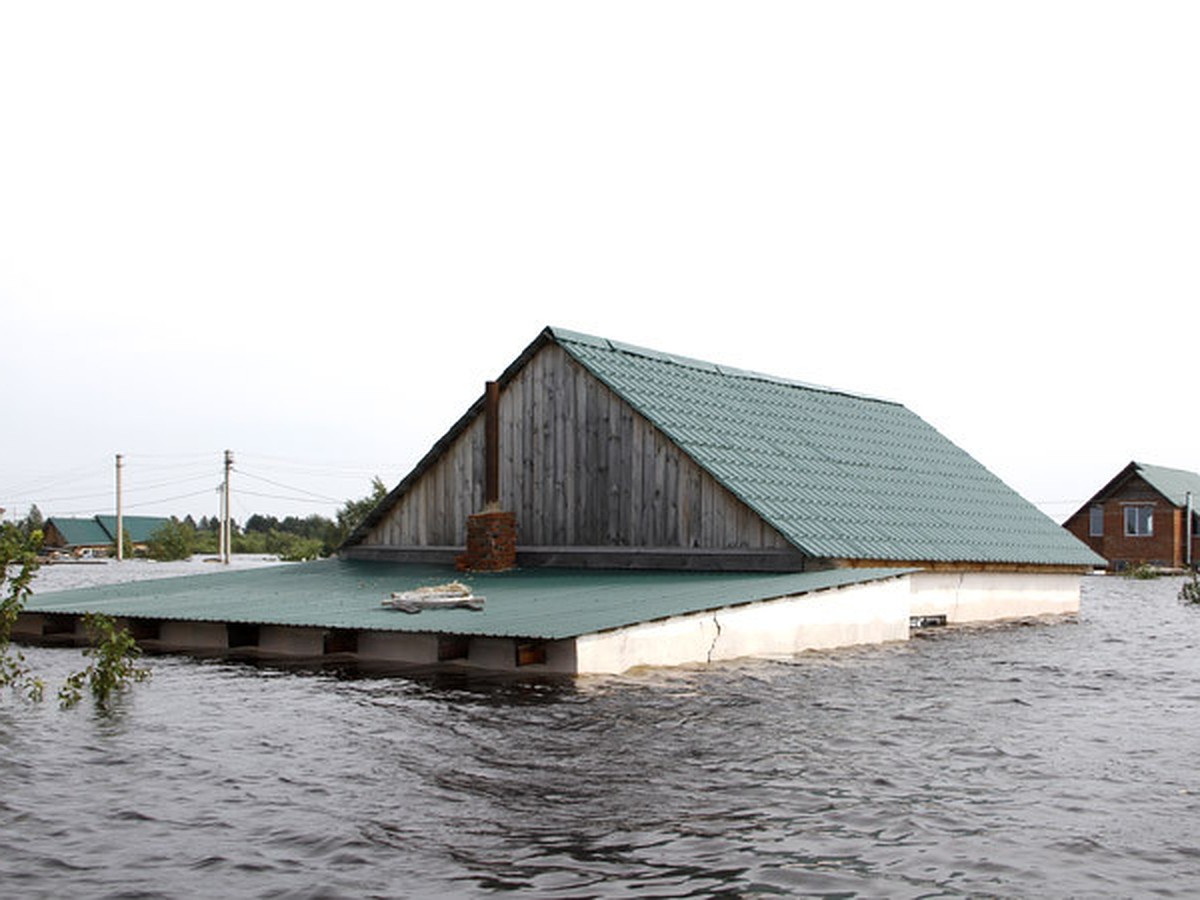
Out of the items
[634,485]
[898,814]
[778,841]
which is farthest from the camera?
[634,485]

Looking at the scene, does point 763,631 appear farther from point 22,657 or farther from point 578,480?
point 22,657

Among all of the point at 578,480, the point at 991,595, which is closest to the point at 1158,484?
the point at 991,595

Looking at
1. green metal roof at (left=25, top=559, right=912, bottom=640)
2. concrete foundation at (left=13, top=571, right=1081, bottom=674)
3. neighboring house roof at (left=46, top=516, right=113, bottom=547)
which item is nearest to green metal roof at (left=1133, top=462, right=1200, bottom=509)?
concrete foundation at (left=13, top=571, right=1081, bottom=674)

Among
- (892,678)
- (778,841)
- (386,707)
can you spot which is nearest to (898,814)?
(778,841)

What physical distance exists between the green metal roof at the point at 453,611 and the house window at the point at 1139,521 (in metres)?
47.3

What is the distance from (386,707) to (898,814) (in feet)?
21.3

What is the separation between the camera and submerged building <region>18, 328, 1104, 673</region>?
17578 millimetres

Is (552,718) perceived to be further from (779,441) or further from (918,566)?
(779,441)

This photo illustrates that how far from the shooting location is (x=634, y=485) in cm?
2386

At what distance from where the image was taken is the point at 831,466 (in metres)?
27.7

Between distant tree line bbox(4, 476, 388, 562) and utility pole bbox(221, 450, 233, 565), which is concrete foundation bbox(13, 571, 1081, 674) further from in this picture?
utility pole bbox(221, 450, 233, 565)

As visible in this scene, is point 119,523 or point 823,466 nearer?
point 823,466

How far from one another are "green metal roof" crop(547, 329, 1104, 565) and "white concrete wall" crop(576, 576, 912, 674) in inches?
41.5

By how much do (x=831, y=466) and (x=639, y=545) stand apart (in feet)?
20.1
